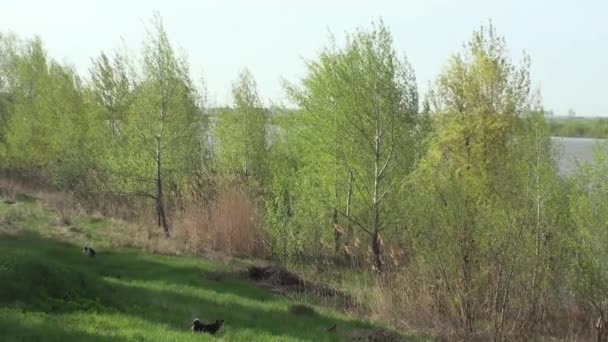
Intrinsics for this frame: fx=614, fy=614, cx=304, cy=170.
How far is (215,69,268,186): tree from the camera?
2425 centimetres

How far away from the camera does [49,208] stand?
20.8m

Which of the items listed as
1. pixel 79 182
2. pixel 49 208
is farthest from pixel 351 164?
pixel 79 182

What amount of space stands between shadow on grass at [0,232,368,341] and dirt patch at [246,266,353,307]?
633mm

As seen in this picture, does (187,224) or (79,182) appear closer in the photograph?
(187,224)

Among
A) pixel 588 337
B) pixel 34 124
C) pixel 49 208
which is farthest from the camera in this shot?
pixel 34 124

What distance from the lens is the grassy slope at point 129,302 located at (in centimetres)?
754

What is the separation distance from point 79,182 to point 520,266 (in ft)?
62.0

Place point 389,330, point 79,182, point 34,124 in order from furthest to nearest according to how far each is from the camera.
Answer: point 34,124, point 79,182, point 389,330

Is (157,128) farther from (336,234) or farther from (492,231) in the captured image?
(492,231)

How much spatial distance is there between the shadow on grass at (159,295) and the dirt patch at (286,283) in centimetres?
63

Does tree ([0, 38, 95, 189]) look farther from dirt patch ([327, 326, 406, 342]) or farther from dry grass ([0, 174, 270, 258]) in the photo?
dirt patch ([327, 326, 406, 342])

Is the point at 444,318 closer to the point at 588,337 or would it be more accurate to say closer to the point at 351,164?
the point at 588,337

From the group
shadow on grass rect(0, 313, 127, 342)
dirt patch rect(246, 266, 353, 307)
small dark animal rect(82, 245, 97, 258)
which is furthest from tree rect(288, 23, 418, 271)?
shadow on grass rect(0, 313, 127, 342)

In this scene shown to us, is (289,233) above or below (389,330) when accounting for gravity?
above
